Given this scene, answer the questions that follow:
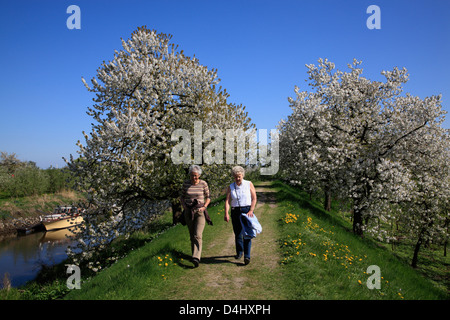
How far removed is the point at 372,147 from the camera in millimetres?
17391

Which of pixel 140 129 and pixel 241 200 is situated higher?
pixel 140 129

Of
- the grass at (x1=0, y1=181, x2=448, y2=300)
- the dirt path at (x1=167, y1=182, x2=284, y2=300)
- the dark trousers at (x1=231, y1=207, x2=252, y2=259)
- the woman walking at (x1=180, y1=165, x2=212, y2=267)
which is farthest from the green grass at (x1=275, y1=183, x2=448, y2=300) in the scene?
the woman walking at (x1=180, y1=165, x2=212, y2=267)

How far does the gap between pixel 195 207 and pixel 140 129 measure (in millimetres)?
8754

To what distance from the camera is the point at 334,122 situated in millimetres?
19469

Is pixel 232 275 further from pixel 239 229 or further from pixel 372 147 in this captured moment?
pixel 372 147

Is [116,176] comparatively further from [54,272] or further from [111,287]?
[54,272]

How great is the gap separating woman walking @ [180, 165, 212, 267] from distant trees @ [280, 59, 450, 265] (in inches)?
466

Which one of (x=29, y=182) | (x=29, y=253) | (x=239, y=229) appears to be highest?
(x=239, y=229)

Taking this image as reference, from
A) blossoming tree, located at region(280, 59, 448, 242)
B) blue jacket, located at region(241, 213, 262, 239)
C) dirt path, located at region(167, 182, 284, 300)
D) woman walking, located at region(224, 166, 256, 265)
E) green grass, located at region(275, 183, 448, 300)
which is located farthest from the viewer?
blossoming tree, located at region(280, 59, 448, 242)

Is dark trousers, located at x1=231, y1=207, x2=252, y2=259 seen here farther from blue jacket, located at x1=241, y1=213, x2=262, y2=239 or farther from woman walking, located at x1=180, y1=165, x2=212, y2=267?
woman walking, located at x1=180, y1=165, x2=212, y2=267

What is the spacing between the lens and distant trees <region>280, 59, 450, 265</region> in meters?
16.7

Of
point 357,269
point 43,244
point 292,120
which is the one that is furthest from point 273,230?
point 43,244

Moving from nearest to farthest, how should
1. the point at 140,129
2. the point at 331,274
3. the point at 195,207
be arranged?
the point at 331,274
the point at 195,207
the point at 140,129

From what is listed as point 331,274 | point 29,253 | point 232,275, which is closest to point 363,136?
point 331,274
